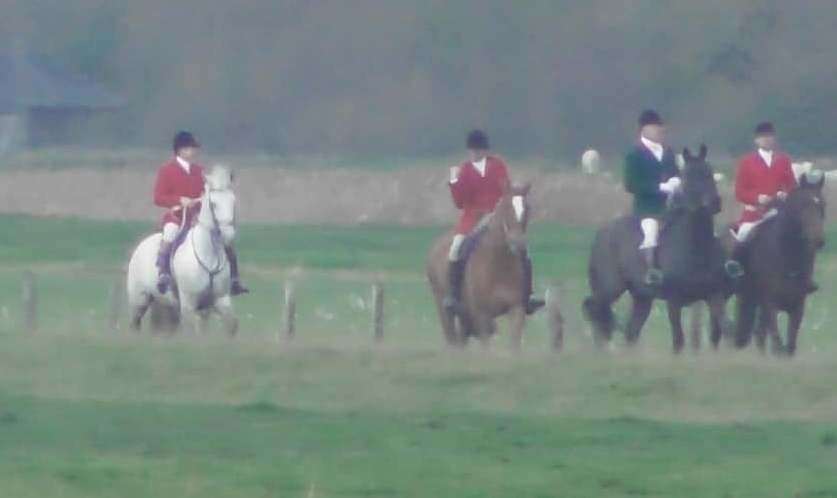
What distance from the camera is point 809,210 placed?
851 inches

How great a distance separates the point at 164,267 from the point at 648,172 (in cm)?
475

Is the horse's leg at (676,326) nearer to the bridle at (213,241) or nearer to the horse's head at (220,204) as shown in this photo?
→ the horse's head at (220,204)

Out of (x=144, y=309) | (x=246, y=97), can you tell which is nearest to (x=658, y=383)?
(x=144, y=309)

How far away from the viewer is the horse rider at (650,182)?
22.0 meters

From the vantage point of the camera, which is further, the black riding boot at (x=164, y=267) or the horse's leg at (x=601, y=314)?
the black riding boot at (x=164, y=267)

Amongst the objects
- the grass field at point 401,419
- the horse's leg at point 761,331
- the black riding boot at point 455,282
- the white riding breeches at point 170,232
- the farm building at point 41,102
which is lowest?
the grass field at point 401,419

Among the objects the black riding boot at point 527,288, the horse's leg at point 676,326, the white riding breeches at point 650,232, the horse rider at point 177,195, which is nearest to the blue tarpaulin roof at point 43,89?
the horse rider at point 177,195

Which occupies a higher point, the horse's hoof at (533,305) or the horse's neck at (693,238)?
the horse's neck at (693,238)

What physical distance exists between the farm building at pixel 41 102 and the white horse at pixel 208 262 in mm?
57383

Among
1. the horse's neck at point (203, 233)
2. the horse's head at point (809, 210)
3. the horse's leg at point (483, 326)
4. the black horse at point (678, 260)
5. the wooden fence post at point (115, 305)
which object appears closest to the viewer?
the black horse at point (678, 260)

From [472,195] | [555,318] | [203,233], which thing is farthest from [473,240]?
[203,233]

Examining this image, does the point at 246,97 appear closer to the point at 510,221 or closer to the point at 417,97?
the point at 417,97

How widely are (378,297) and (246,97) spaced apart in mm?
57822

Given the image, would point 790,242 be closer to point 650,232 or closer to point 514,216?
point 650,232
